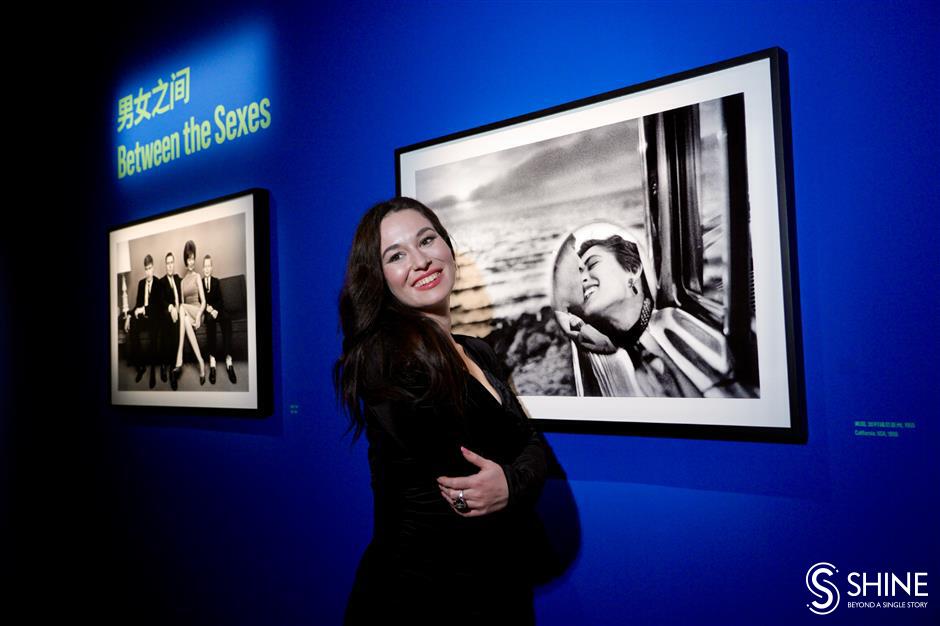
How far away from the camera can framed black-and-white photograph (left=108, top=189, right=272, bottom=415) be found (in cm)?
238

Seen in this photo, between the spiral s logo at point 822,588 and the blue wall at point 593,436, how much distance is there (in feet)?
0.05

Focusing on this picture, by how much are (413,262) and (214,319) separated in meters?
1.29

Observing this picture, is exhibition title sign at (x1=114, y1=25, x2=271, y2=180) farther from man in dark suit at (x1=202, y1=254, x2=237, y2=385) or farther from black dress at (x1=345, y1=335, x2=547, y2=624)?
black dress at (x1=345, y1=335, x2=547, y2=624)

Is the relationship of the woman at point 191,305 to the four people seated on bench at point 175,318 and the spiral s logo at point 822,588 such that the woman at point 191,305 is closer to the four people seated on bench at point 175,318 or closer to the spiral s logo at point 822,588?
the four people seated on bench at point 175,318

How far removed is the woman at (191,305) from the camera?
255 centimetres

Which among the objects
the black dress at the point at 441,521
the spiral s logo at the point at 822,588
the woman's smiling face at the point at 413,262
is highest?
the woman's smiling face at the point at 413,262

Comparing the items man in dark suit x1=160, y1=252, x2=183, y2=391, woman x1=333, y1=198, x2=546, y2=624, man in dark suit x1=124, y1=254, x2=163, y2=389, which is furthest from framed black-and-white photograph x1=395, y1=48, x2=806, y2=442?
man in dark suit x1=124, y1=254, x2=163, y2=389

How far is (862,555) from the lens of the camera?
4.55 ft

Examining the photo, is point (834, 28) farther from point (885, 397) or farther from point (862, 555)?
point (862, 555)

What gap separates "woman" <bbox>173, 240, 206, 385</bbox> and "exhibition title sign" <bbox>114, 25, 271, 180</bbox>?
44 centimetres

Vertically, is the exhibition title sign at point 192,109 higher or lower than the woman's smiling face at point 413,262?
higher

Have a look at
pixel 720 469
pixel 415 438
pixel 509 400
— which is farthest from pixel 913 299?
pixel 415 438

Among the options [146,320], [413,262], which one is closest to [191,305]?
[146,320]

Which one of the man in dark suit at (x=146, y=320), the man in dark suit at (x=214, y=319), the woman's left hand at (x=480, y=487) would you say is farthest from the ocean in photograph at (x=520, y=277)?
the man in dark suit at (x=146, y=320)
